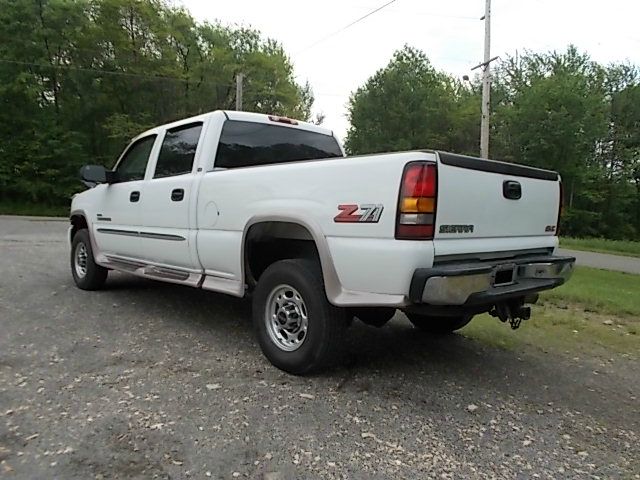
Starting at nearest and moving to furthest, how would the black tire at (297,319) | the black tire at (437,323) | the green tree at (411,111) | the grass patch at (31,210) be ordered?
the black tire at (297,319), the black tire at (437,323), the grass patch at (31,210), the green tree at (411,111)

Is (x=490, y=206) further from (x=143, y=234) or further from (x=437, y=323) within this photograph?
(x=143, y=234)

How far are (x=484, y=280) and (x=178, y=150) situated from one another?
10.4 ft

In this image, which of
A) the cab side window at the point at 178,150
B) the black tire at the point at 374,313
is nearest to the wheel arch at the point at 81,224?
the cab side window at the point at 178,150

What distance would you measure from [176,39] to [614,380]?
29993 mm

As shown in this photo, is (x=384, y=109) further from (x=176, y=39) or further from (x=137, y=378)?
(x=137, y=378)

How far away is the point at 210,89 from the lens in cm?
3005

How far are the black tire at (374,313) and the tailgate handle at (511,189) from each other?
1079 millimetres

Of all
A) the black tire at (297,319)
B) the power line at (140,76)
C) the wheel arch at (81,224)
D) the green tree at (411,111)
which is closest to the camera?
the black tire at (297,319)

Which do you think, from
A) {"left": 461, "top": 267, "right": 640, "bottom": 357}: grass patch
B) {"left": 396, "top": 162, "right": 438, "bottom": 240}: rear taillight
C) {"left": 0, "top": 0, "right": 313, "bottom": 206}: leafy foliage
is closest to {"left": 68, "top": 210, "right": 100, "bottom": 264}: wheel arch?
{"left": 461, "top": 267, "right": 640, "bottom": 357}: grass patch

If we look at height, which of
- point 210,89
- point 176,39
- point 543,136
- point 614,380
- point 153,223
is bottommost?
point 614,380

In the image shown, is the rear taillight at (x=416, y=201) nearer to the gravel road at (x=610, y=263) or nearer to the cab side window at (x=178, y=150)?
the cab side window at (x=178, y=150)

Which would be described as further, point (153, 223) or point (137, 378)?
point (153, 223)

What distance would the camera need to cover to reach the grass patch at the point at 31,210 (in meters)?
24.1

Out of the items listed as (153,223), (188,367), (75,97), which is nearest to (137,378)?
(188,367)
